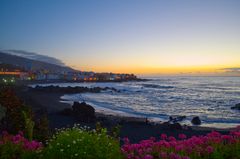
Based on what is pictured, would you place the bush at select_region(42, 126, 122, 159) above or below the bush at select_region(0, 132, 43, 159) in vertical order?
above

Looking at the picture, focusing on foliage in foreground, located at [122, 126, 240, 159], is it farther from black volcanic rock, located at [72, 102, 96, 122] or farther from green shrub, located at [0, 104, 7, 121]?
black volcanic rock, located at [72, 102, 96, 122]

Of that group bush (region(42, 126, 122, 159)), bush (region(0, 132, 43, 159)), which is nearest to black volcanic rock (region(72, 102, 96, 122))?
bush (region(0, 132, 43, 159))

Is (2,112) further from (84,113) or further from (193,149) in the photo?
(84,113)

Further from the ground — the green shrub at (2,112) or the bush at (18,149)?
the green shrub at (2,112)

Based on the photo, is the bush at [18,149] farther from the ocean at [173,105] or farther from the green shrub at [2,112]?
the ocean at [173,105]

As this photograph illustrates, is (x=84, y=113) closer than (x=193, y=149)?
No


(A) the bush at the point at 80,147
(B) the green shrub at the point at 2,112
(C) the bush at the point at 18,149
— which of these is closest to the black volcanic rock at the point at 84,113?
(B) the green shrub at the point at 2,112

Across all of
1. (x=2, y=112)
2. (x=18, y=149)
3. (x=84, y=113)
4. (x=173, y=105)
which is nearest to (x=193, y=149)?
(x=18, y=149)

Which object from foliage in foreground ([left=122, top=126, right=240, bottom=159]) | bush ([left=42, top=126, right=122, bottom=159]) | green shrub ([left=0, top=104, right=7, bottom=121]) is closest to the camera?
bush ([left=42, top=126, right=122, bottom=159])

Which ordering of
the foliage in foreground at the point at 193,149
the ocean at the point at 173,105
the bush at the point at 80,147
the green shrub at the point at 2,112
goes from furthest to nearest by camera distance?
the ocean at the point at 173,105 < the green shrub at the point at 2,112 < the foliage in foreground at the point at 193,149 < the bush at the point at 80,147

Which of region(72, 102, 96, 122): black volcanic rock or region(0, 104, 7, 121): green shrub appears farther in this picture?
region(72, 102, 96, 122): black volcanic rock

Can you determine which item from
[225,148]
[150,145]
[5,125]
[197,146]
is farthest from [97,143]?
[5,125]

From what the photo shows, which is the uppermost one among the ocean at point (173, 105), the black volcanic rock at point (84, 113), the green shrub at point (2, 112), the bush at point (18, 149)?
the green shrub at point (2, 112)

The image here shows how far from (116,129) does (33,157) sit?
70.4 inches
